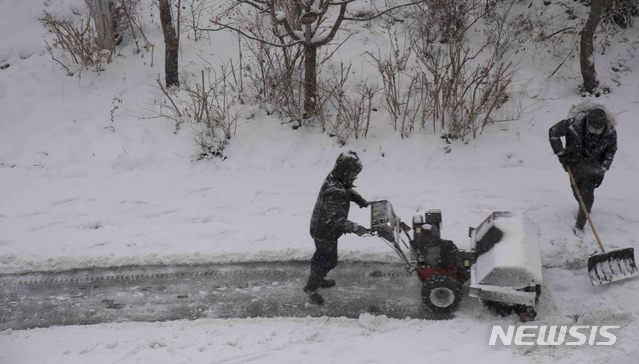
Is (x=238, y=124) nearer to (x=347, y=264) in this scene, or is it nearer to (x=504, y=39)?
(x=347, y=264)

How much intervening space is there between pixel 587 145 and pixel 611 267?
144 cm

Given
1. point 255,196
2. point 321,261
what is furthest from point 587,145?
point 255,196

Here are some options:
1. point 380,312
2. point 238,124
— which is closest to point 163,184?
point 238,124

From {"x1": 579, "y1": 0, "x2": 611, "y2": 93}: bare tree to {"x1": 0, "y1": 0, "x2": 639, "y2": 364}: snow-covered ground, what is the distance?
0.31m

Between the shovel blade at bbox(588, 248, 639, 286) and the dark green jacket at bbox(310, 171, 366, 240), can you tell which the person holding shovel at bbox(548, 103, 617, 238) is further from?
the dark green jacket at bbox(310, 171, 366, 240)

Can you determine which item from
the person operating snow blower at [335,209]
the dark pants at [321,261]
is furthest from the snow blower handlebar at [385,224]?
the dark pants at [321,261]

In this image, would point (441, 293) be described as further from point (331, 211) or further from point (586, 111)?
point (586, 111)

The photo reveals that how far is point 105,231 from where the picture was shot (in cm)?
768

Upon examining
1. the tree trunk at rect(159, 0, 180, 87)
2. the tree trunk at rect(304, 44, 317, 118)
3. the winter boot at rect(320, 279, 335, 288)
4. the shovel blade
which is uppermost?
the tree trunk at rect(159, 0, 180, 87)

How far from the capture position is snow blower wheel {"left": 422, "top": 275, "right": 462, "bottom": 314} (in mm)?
5758

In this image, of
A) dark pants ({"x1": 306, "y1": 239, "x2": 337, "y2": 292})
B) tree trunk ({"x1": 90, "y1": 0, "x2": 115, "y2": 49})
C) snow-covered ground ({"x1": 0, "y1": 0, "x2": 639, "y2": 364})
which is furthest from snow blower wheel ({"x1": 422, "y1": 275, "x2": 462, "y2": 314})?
tree trunk ({"x1": 90, "y1": 0, "x2": 115, "y2": 49})

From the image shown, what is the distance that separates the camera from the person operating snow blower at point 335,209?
577 cm

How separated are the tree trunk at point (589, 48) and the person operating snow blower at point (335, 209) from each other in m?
5.21

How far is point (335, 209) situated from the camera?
5832 mm
